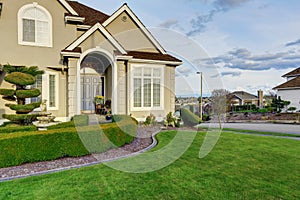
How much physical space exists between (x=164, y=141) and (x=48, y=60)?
889 cm

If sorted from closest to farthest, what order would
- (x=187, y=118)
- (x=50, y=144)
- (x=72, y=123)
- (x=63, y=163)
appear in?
(x=63, y=163) < (x=50, y=144) < (x=72, y=123) < (x=187, y=118)

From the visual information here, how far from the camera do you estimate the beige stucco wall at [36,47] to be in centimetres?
1288

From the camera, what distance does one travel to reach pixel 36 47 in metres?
13.5

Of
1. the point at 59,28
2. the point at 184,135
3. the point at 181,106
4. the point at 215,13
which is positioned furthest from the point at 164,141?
the point at 215,13

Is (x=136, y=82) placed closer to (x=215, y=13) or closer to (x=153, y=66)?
(x=153, y=66)

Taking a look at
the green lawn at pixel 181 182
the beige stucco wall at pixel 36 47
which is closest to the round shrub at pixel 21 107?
the beige stucco wall at pixel 36 47

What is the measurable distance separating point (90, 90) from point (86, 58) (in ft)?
7.53

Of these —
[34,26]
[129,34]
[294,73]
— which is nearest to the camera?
[34,26]

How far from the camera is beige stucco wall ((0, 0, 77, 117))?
12883 millimetres

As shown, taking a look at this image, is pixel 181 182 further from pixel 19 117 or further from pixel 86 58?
pixel 86 58

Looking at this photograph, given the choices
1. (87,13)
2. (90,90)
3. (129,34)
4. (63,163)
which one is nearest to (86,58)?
(90,90)

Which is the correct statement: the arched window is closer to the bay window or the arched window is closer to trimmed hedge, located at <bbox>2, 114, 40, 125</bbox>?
trimmed hedge, located at <bbox>2, 114, 40, 125</bbox>

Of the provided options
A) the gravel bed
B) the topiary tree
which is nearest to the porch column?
the topiary tree

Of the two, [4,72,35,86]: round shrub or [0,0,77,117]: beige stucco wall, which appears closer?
[4,72,35,86]: round shrub
